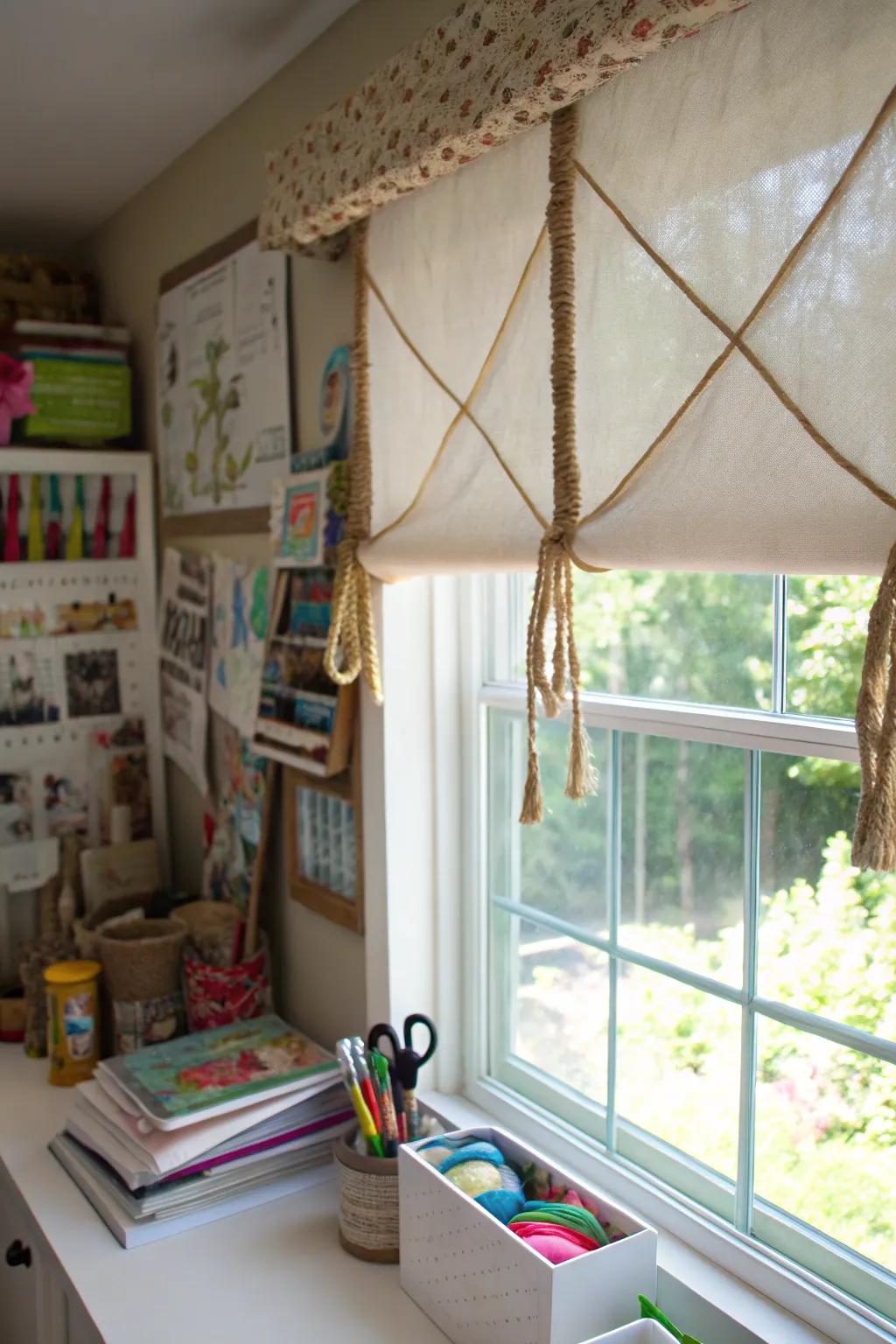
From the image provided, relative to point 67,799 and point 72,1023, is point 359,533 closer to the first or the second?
point 72,1023

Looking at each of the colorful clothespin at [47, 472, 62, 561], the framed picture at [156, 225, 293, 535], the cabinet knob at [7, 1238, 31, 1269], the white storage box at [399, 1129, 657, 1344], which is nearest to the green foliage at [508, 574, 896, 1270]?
the white storage box at [399, 1129, 657, 1344]

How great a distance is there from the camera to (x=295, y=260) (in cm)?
174

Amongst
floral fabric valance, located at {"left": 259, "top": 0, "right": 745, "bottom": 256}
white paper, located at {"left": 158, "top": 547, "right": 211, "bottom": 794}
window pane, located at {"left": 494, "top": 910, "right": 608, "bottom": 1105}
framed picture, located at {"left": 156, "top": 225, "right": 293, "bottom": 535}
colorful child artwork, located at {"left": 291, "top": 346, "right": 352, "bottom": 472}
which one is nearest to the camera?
floral fabric valance, located at {"left": 259, "top": 0, "right": 745, "bottom": 256}

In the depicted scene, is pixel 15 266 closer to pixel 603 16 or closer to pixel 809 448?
pixel 603 16

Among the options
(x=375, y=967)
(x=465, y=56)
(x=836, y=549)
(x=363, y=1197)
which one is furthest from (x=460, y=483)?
(x=363, y=1197)

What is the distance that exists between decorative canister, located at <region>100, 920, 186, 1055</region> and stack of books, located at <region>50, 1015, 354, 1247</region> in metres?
0.19

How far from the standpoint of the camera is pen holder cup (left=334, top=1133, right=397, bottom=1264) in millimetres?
1356

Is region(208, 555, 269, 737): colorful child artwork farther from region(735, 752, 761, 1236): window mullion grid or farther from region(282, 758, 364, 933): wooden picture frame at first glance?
region(735, 752, 761, 1236): window mullion grid

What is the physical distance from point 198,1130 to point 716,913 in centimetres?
74

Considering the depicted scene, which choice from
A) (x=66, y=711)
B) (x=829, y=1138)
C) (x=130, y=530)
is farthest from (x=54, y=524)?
(x=829, y=1138)

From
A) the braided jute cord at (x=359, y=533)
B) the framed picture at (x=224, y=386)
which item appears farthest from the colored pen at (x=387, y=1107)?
the framed picture at (x=224, y=386)

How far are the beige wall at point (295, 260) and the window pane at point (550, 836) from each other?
0.92 feet

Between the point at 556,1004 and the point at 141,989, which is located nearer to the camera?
the point at 556,1004

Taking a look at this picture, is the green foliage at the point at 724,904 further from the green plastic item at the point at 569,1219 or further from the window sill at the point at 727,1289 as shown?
the green plastic item at the point at 569,1219
